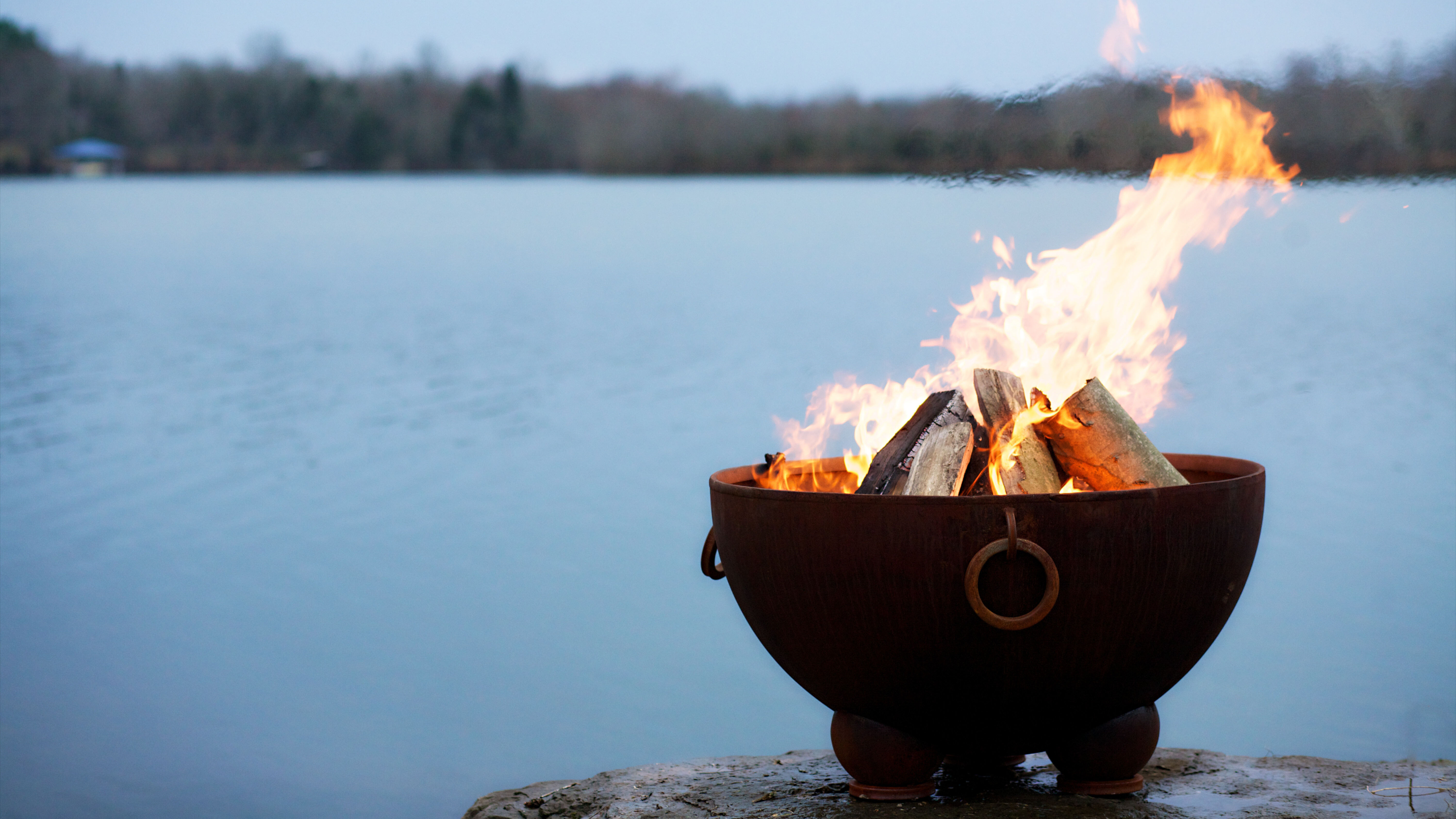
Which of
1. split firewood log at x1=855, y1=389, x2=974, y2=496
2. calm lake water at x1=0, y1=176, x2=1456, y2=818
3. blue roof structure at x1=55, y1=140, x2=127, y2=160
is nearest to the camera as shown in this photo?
split firewood log at x1=855, y1=389, x2=974, y2=496

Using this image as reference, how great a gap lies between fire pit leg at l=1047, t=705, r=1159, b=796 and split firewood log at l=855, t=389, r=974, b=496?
0.62 metres

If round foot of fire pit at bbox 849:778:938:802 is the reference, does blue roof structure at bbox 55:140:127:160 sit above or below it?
above

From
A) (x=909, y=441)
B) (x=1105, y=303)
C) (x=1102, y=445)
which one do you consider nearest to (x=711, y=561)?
(x=909, y=441)

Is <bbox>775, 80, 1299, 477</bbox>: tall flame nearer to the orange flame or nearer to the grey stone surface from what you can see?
the orange flame

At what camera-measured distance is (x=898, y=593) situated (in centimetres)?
223

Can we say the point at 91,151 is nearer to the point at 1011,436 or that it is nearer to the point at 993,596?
the point at 1011,436

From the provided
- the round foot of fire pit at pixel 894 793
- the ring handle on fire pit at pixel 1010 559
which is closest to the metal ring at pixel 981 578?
the ring handle on fire pit at pixel 1010 559

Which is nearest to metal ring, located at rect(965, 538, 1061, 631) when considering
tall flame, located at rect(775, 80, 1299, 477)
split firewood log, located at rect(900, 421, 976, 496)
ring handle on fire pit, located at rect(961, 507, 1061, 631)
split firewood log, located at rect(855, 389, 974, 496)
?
ring handle on fire pit, located at rect(961, 507, 1061, 631)

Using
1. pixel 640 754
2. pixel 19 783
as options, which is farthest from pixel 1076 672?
pixel 19 783

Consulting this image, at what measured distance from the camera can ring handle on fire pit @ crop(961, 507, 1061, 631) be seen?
7.02ft

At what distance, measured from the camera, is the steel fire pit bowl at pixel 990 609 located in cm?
218

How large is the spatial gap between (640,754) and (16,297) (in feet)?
50.8

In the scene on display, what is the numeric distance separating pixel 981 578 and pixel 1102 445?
0.51 meters

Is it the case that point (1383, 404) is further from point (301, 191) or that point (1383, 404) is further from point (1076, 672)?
point (301, 191)
